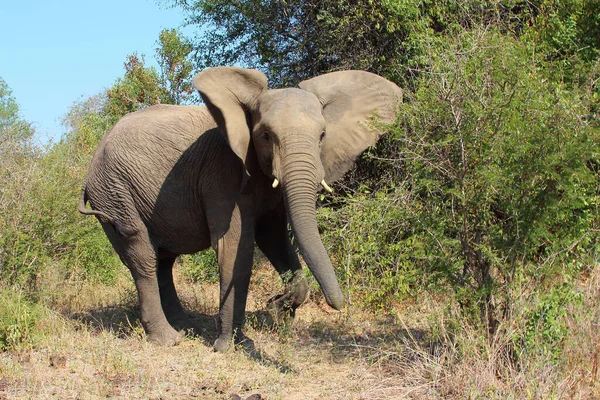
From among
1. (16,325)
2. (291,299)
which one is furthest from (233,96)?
(16,325)

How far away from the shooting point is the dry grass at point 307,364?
16.6ft

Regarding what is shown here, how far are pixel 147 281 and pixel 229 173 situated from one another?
1526mm

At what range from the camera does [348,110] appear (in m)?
7.01

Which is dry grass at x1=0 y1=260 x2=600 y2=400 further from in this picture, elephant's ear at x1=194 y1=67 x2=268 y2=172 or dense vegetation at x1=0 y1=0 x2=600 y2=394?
elephant's ear at x1=194 y1=67 x2=268 y2=172

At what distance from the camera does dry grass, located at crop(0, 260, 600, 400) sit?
505cm

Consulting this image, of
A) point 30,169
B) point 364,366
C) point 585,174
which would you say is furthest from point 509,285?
Answer: point 30,169

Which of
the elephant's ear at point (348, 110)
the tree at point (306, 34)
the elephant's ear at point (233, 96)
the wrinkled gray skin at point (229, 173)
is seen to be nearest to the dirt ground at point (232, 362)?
the wrinkled gray skin at point (229, 173)

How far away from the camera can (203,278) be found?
10.6m

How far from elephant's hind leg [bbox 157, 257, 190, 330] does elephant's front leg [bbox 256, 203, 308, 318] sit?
111cm

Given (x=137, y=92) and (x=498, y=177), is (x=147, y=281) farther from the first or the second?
(x=137, y=92)

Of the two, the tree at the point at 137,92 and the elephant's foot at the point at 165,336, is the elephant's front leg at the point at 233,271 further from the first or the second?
the tree at the point at 137,92

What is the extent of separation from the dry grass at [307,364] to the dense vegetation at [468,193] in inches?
7.5

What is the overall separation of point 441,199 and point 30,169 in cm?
519

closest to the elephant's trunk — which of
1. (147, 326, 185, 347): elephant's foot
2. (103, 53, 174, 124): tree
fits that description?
(147, 326, 185, 347): elephant's foot
